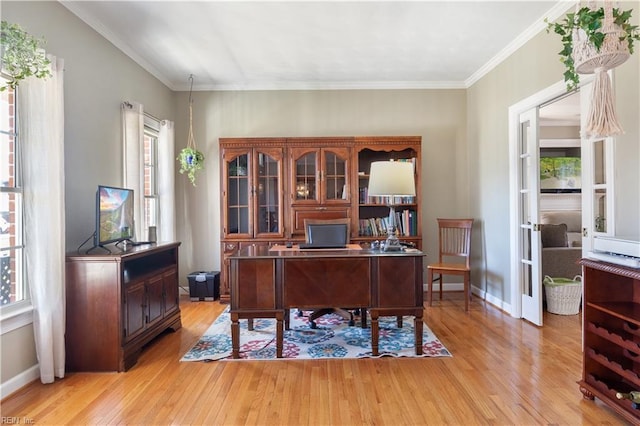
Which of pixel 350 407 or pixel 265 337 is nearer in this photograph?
pixel 350 407

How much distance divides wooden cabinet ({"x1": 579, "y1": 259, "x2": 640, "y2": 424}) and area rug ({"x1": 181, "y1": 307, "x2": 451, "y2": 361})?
37.7 inches

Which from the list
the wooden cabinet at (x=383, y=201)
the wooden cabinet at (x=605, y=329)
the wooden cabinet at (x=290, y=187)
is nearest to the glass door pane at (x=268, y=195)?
the wooden cabinet at (x=290, y=187)

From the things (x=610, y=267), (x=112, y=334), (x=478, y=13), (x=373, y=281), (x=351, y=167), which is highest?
(x=478, y=13)

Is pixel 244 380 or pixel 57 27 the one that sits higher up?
pixel 57 27

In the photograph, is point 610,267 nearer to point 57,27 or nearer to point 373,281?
point 373,281

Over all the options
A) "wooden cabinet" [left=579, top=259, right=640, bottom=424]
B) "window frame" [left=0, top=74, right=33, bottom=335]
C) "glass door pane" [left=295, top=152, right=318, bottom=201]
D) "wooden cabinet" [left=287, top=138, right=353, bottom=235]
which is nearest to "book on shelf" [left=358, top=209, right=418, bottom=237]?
"wooden cabinet" [left=287, top=138, right=353, bottom=235]

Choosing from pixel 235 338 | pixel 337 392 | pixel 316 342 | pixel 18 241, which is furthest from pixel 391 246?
pixel 18 241

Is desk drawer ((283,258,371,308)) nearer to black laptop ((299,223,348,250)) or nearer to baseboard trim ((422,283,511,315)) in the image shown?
black laptop ((299,223,348,250))

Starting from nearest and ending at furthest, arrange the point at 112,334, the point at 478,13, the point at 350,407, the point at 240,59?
the point at 350,407 → the point at 112,334 → the point at 478,13 → the point at 240,59

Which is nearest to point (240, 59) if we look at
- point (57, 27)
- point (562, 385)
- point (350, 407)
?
point (57, 27)

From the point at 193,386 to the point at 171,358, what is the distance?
0.58 meters

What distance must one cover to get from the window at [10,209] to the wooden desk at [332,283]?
1.41 m

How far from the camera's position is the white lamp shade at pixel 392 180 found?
115 inches

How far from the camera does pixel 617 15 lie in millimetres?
1818
